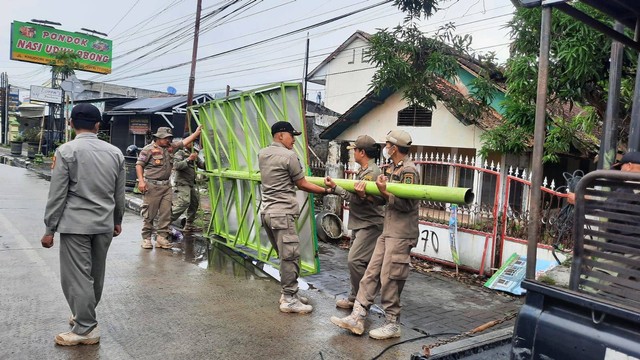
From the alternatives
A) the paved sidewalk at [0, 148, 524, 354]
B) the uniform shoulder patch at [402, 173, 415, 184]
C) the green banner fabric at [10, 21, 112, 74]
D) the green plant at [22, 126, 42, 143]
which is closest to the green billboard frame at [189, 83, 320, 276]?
the paved sidewalk at [0, 148, 524, 354]

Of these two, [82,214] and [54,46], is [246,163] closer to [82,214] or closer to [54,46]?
[82,214]

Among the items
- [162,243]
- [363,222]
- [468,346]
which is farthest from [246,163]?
[468,346]

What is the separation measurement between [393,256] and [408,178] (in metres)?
→ 0.65

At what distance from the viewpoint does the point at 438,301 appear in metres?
5.11

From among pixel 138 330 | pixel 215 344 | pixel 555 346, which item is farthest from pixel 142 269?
pixel 555 346

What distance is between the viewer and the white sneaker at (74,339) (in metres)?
3.43

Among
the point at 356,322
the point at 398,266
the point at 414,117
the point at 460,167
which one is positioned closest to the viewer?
the point at 398,266

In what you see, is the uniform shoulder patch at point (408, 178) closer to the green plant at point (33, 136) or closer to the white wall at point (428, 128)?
the white wall at point (428, 128)

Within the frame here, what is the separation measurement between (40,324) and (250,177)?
273 cm

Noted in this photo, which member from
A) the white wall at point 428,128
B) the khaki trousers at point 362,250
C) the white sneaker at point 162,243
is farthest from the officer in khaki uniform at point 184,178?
the white wall at point 428,128

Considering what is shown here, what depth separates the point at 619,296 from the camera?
176cm

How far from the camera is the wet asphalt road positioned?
3510 millimetres

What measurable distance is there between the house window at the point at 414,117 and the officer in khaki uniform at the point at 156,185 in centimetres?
669

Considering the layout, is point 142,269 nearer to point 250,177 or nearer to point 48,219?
point 250,177
